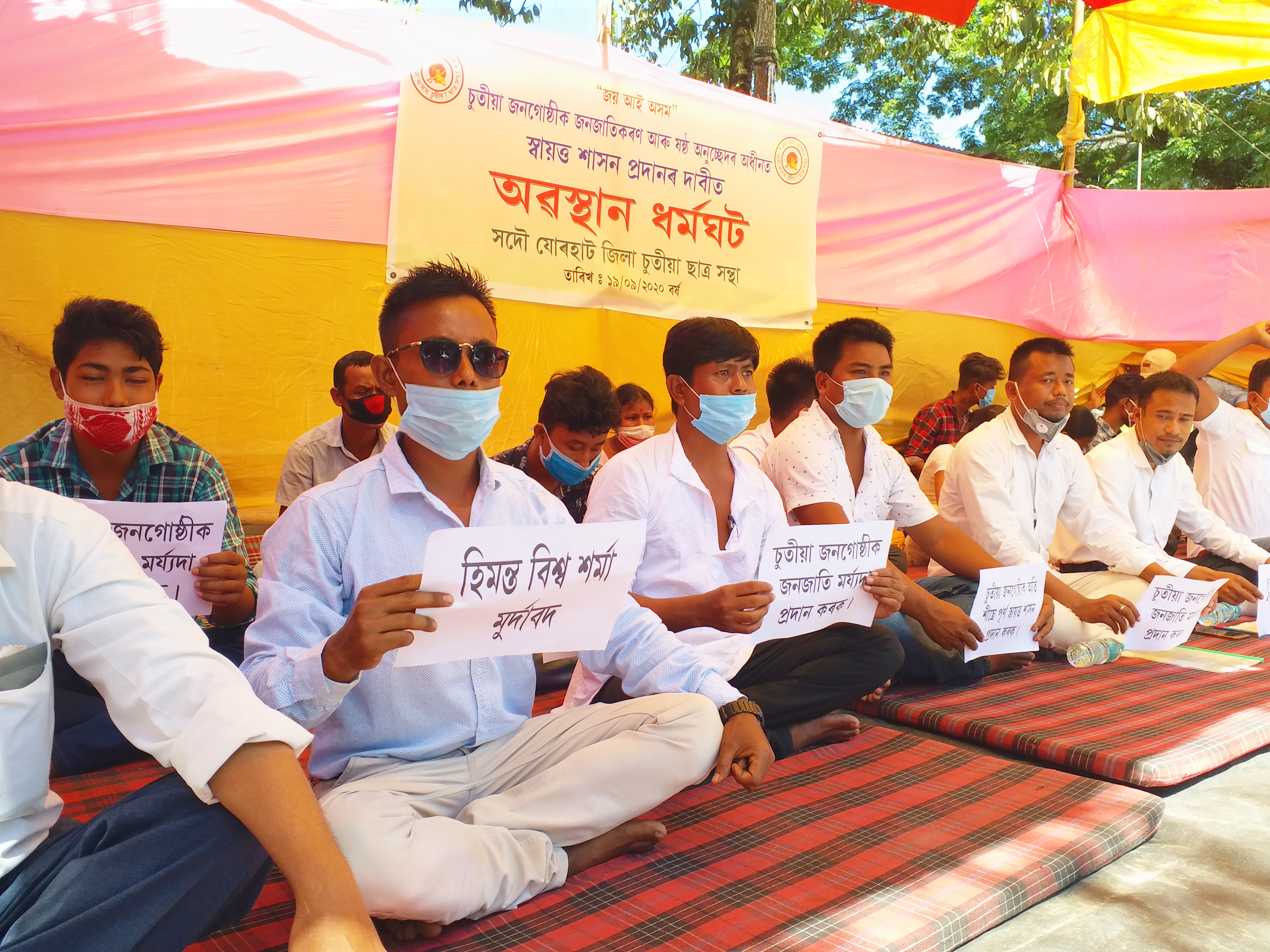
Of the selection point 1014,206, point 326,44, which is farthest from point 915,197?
point 326,44

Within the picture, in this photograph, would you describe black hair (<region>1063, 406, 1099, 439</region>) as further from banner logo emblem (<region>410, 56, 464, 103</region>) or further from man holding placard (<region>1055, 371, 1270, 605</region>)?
banner logo emblem (<region>410, 56, 464, 103</region>)

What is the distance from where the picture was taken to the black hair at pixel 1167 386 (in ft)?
17.3

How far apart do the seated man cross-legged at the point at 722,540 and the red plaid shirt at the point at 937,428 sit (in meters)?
4.33

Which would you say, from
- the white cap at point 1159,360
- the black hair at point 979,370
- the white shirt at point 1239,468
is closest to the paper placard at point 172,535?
the black hair at point 979,370

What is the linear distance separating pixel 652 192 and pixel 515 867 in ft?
15.4

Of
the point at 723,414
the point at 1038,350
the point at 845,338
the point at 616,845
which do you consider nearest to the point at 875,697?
the point at 723,414

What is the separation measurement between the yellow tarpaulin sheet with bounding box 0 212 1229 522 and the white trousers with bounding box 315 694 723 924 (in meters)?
3.15

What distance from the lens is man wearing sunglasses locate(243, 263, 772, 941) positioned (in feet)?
6.57

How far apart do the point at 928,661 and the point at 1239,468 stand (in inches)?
142

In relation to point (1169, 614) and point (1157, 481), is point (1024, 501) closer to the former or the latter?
point (1169, 614)

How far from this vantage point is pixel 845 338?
420cm

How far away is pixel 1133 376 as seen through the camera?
7.13m

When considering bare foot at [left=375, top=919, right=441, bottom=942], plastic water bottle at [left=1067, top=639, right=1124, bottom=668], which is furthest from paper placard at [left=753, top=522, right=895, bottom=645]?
plastic water bottle at [left=1067, top=639, right=1124, bottom=668]

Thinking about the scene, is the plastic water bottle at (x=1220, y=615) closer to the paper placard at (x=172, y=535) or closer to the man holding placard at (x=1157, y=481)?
the man holding placard at (x=1157, y=481)
